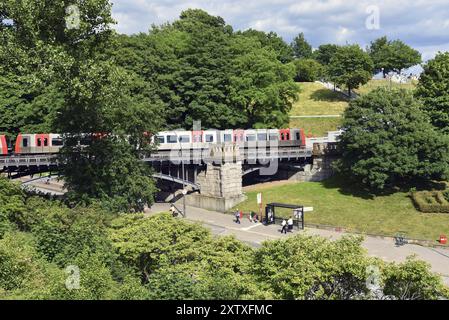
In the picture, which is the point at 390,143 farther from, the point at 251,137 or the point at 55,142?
the point at 55,142

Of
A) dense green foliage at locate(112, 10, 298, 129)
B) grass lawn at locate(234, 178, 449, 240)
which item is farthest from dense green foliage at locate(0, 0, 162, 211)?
dense green foliage at locate(112, 10, 298, 129)

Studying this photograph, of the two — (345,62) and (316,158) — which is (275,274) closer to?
(316,158)

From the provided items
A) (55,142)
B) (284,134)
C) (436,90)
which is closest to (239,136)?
(284,134)

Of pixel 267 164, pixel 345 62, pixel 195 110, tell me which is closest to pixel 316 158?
pixel 267 164

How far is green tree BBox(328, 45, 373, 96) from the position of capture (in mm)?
90812

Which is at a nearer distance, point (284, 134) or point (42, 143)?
point (42, 143)

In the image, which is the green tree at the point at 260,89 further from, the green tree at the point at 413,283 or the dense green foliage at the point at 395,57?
the green tree at the point at 413,283

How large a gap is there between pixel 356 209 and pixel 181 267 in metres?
33.0

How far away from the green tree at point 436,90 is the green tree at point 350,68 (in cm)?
2690

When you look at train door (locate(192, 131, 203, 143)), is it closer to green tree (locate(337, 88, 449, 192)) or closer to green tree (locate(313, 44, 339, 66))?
green tree (locate(337, 88, 449, 192))

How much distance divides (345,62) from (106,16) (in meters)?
65.9

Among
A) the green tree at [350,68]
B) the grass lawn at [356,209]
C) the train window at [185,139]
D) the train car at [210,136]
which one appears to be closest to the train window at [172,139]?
the train window at [185,139]

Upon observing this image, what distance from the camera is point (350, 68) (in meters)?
91.5
